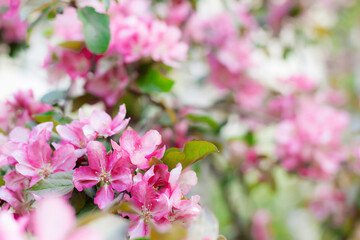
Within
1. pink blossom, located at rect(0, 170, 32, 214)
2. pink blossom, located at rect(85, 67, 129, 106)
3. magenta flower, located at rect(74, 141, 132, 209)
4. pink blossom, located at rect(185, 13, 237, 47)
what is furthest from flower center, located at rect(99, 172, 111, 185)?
pink blossom, located at rect(185, 13, 237, 47)

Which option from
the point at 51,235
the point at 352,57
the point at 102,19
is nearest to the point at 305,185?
the point at 352,57

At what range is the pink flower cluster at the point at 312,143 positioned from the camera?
4.17ft

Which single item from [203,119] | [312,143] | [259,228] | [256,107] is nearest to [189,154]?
[203,119]

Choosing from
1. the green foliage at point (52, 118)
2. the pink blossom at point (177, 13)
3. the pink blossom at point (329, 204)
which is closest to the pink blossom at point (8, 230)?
the green foliage at point (52, 118)

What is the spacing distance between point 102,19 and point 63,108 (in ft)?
0.86

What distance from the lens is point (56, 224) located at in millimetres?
290

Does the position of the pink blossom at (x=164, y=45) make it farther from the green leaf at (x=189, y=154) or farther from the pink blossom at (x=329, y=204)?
the pink blossom at (x=329, y=204)

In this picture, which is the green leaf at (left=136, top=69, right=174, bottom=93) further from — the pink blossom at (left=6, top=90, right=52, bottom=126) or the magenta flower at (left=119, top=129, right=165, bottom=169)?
the magenta flower at (left=119, top=129, right=165, bottom=169)

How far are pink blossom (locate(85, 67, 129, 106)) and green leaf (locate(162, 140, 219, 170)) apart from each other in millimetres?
404

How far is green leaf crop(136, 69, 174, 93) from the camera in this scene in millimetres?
884

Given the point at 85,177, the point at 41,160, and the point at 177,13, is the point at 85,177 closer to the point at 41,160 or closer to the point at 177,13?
the point at 41,160

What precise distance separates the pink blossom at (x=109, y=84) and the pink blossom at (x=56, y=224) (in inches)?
25.1

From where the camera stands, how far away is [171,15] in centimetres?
130

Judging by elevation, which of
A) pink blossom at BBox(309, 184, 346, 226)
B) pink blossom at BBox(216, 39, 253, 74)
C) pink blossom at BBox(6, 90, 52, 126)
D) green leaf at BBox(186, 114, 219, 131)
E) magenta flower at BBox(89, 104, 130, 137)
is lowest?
pink blossom at BBox(309, 184, 346, 226)
